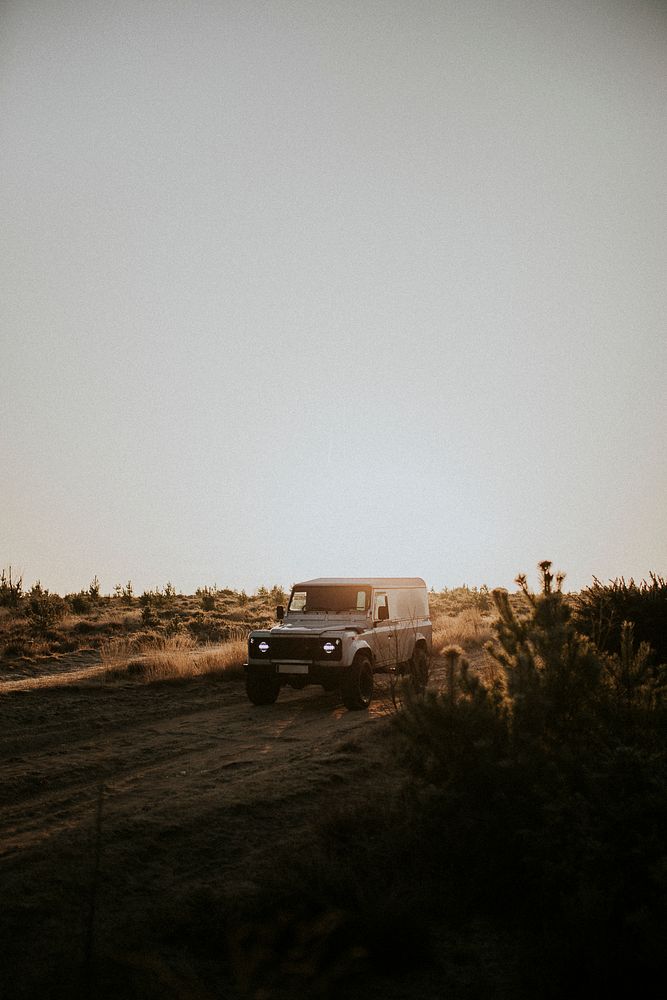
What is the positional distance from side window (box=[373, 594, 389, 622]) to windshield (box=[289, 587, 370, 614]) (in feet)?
→ 0.77

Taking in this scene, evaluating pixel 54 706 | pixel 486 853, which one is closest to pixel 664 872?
pixel 486 853

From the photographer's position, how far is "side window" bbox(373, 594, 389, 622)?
1391 centimetres

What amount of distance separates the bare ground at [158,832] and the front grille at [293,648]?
39.5 inches

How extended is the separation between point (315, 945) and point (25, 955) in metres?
1.79

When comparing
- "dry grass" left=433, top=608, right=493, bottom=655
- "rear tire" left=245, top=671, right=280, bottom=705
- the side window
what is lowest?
"rear tire" left=245, top=671, right=280, bottom=705

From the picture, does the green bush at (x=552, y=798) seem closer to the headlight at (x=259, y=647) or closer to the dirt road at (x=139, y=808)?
the dirt road at (x=139, y=808)

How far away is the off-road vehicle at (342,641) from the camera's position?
41.1ft

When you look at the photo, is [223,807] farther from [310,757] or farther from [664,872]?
[664,872]

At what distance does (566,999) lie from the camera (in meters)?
3.80

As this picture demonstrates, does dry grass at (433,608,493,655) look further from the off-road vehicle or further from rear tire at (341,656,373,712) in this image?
rear tire at (341,656,373,712)

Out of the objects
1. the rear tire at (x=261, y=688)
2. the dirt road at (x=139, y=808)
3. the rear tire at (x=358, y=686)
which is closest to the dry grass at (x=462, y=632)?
the rear tire at (x=358, y=686)

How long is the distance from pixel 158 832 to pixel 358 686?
656 cm

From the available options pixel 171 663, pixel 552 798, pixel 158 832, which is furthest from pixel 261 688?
pixel 552 798

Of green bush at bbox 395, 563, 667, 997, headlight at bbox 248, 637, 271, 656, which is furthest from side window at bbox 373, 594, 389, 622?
green bush at bbox 395, 563, 667, 997
